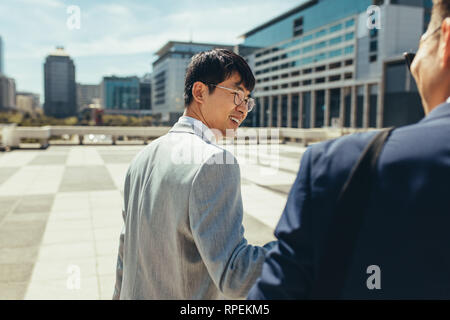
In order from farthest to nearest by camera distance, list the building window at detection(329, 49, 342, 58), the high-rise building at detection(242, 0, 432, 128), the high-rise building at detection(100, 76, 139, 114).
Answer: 1. the high-rise building at detection(100, 76, 139, 114)
2. the building window at detection(329, 49, 342, 58)
3. the high-rise building at detection(242, 0, 432, 128)

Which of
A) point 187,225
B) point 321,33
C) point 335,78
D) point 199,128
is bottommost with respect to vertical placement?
point 187,225

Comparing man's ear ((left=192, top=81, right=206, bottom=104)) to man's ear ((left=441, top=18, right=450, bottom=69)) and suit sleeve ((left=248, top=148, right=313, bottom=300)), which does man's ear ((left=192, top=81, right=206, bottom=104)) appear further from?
man's ear ((left=441, top=18, right=450, bottom=69))

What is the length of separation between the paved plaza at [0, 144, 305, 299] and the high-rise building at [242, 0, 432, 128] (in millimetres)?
40579

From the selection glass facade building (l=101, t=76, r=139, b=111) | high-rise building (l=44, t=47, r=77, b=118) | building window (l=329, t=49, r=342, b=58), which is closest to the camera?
building window (l=329, t=49, r=342, b=58)

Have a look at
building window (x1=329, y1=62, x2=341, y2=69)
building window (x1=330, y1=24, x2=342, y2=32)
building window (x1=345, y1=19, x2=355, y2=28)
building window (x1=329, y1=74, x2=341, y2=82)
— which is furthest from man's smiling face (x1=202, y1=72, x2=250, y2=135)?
building window (x1=329, y1=62, x2=341, y2=69)

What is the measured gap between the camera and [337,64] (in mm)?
73312

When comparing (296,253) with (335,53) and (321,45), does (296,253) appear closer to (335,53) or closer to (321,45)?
(335,53)

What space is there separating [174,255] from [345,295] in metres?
0.69

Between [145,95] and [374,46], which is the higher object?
[374,46]

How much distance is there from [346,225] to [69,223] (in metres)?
6.07

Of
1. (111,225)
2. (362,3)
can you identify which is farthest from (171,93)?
(111,225)

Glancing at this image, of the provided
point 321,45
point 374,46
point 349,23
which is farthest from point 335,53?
point 374,46

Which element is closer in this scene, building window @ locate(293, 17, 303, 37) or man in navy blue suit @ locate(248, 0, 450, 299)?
man in navy blue suit @ locate(248, 0, 450, 299)

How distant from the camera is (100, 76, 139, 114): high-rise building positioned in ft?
496
